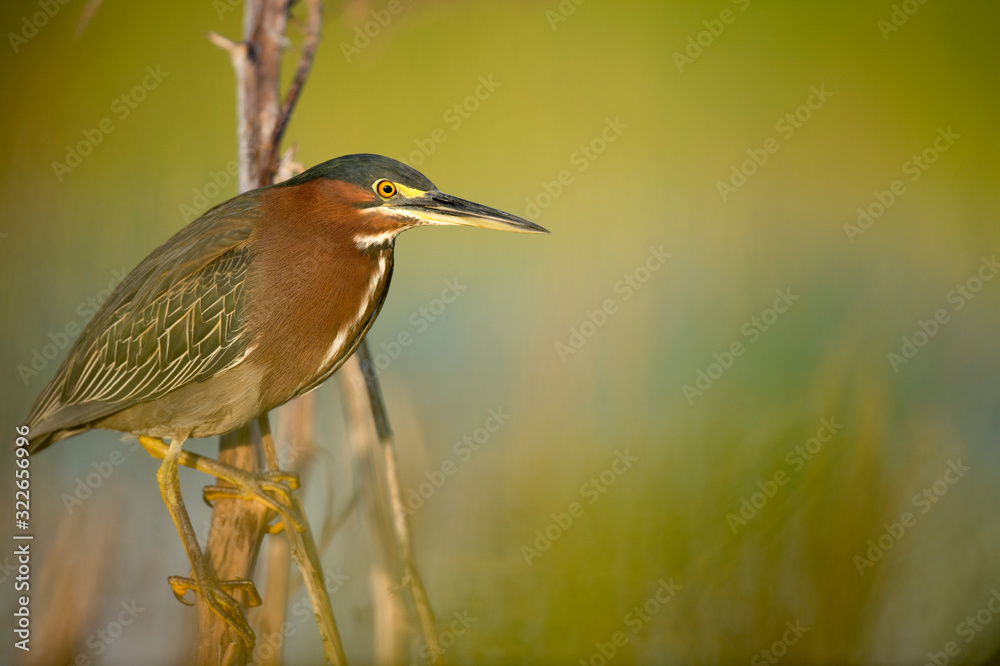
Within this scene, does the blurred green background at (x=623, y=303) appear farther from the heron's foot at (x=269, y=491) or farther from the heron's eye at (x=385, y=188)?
the heron's eye at (x=385, y=188)

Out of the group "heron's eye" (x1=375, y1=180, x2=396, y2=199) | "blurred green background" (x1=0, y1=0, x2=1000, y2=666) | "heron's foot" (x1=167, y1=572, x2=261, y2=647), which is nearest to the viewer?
"heron's eye" (x1=375, y1=180, x2=396, y2=199)

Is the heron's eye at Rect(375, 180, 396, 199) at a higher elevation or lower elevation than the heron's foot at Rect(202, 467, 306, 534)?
higher

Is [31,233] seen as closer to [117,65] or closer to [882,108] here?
[117,65]

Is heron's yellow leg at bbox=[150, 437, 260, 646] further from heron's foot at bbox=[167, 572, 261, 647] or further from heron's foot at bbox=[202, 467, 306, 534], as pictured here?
heron's foot at bbox=[202, 467, 306, 534]

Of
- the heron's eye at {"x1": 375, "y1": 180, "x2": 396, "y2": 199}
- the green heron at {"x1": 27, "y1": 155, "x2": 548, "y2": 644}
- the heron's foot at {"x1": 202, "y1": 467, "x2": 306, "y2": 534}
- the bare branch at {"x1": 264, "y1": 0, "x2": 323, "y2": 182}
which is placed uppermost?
the bare branch at {"x1": 264, "y1": 0, "x2": 323, "y2": 182}

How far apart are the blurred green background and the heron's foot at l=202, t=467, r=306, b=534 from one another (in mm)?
175

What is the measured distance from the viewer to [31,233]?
161 centimetres

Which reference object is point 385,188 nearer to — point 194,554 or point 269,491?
point 269,491

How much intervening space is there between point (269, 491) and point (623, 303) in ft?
3.06

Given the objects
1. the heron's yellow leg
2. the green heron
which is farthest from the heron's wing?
the heron's yellow leg

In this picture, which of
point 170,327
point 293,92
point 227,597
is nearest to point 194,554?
point 227,597

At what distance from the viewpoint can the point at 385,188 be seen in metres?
1.23

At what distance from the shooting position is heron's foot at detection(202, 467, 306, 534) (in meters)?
1.35

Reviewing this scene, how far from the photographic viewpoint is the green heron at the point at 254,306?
1230 mm
